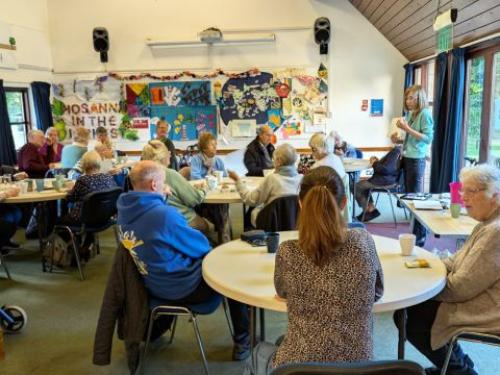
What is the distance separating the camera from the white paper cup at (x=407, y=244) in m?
2.16

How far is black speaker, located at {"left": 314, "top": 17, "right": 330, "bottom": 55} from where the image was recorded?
7117 millimetres

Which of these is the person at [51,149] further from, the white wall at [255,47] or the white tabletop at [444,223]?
the white tabletop at [444,223]

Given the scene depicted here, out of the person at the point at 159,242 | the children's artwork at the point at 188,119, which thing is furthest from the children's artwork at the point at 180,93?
the person at the point at 159,242

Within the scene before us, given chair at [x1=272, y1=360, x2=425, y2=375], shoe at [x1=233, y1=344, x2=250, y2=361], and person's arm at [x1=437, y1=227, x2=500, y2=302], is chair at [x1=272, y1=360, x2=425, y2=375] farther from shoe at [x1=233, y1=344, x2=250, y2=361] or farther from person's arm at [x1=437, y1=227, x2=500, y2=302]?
shoe at [x1=233, y1=344, x2=250, y2=361]

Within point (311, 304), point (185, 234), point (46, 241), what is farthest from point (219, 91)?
point (311, 304)

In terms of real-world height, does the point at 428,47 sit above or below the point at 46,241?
above

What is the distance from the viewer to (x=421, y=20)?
544 cm

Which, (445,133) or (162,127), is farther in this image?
(162,127)

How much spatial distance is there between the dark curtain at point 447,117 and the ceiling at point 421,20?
26 cm

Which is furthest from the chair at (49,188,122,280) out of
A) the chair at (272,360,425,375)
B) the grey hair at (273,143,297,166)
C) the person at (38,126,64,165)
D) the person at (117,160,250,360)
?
the chair at (272,360,425,375)

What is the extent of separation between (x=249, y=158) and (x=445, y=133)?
2.21 m

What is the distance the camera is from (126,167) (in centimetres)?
572

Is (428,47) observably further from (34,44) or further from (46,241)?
(34,44)

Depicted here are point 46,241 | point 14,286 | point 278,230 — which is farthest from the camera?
point 46,241
